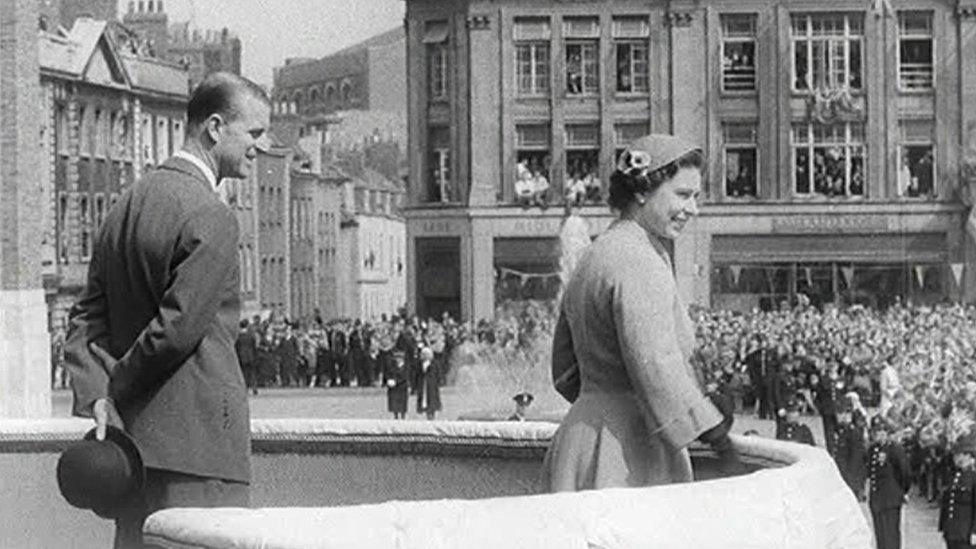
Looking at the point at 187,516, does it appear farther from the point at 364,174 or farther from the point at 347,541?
the point at 364,174

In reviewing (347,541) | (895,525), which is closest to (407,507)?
(347,541)

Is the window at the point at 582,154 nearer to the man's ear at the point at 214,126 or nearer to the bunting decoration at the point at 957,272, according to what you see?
the bunting decoration at the point at 957,272

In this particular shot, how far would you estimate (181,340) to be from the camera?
19.2 feet

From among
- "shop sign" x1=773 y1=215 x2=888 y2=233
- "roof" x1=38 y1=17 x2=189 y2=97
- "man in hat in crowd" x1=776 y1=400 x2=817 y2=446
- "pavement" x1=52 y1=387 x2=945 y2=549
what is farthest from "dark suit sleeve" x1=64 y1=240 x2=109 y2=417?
"roof" x1=38 y1=17 x2=189 y2=97

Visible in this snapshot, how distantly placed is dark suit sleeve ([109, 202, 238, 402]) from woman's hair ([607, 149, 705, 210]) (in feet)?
3.59

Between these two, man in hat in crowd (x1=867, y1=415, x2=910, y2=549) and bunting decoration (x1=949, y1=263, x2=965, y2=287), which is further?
bunting decoration (x1=949, y1=263, x2=965, y2=287)

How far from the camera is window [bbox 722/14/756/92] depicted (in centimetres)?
6812

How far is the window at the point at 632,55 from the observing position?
2687 inches

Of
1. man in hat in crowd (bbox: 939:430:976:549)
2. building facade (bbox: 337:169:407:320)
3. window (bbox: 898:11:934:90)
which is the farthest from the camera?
building facade (bbox: 337:169:407:320)

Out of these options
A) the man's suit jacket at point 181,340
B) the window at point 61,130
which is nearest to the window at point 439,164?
the window at point 61,130

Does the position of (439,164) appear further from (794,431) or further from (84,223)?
(794,431)

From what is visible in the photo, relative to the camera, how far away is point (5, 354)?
32250 mm

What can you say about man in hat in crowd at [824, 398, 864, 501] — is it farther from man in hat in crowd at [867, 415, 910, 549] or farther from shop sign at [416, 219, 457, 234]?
shop sign at [416, 219, 457, 234]

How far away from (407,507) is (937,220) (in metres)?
64.1
